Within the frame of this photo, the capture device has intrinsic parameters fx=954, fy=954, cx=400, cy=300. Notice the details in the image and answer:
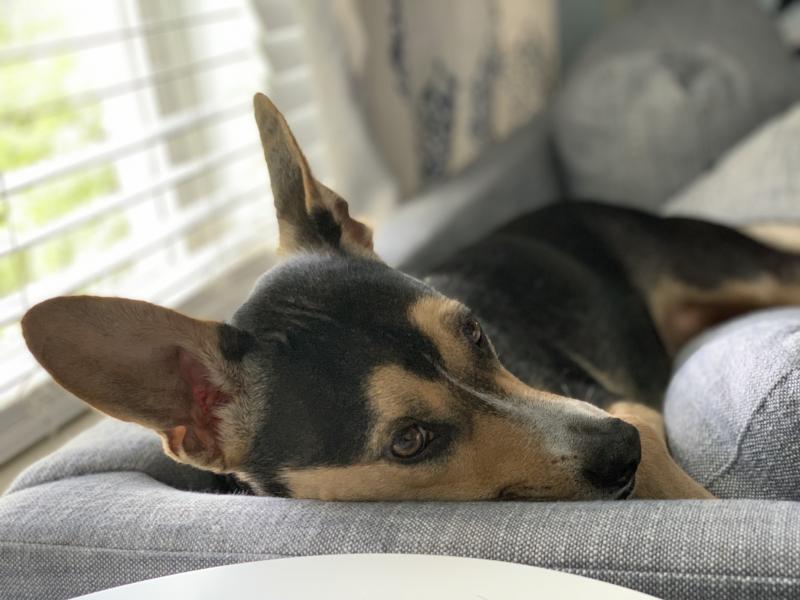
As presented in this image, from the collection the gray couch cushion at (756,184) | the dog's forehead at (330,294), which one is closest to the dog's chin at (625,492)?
the dog's forehead at (330,294)

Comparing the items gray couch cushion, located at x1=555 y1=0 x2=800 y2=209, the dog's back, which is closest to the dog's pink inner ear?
the dog's back

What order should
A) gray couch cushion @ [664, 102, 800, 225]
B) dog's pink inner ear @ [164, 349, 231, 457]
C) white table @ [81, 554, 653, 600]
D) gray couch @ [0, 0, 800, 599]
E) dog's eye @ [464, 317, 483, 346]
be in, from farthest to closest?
gray couch cushion @ [664, 102, 800, 225] < dog's eye @ [464, 317, 483, 346] < dog's pink inner ear @ [164, 349, 231, 457] < gray couch @ [0, 0, 800, 599] < white table @ [81, 554, 653, 600]

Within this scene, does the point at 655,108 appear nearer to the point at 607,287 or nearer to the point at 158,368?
the point at 607,287

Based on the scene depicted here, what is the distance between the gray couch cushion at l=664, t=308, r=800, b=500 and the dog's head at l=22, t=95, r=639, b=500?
0.14m

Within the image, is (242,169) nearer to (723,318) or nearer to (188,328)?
(723,318)

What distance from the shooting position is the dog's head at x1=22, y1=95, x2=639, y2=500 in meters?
1.41

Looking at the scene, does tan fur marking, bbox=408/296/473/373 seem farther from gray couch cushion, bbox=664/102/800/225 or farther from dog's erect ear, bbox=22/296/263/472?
gray couch cushion, bbox=664/102/800/225

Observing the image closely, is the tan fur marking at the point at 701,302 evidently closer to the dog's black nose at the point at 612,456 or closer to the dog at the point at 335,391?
the dog at the point at 335,391

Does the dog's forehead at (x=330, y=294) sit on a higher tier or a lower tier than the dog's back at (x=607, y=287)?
higher

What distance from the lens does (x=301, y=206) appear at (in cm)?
171

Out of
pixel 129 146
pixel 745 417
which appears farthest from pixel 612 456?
pixel 129 146

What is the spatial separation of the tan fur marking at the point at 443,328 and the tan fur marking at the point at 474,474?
99mm

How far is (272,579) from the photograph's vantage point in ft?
3.55

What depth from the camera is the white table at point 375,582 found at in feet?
3.33
